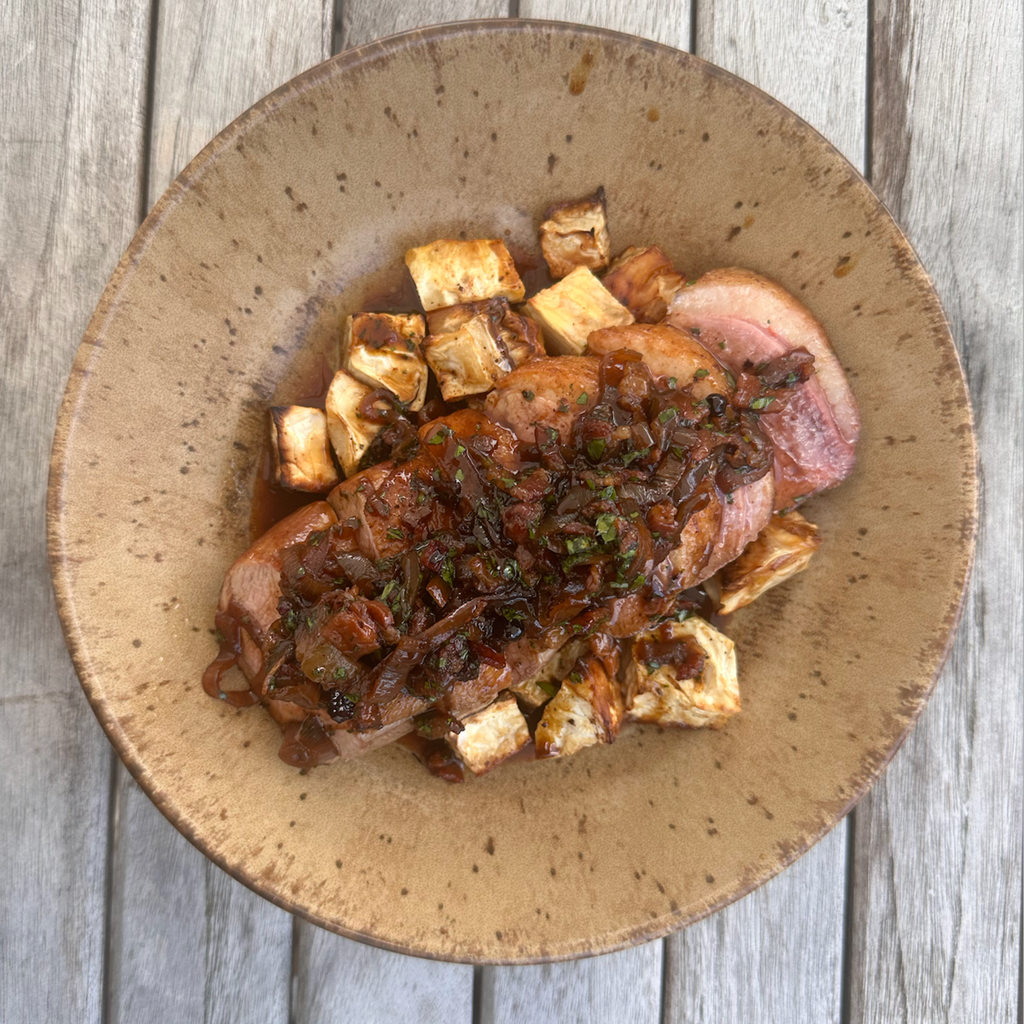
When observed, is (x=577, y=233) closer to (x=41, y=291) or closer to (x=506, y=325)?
(x=506, y=325)

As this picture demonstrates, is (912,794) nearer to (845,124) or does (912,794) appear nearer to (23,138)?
(845,124)

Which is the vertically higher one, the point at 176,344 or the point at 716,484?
the point at 176,344

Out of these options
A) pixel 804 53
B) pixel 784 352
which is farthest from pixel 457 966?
pixel 804 53

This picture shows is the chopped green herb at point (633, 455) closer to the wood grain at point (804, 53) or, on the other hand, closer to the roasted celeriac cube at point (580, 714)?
the roasted celeriac cube at point (580, 714)

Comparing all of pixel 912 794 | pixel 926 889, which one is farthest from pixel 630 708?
pixel 926 889

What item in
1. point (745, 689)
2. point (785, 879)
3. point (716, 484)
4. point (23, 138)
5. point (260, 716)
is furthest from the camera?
point (785, 879)
